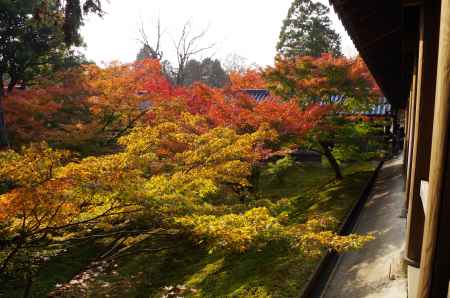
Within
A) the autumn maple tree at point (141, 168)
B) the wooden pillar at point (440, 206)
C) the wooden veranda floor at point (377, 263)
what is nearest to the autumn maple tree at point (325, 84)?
the autumn maple tree at point (141, 168)

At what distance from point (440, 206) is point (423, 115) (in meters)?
2.14

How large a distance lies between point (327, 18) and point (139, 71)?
24.6 metres

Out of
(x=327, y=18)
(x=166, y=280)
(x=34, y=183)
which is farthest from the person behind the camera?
(x=327, y=18)

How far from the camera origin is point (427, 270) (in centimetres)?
131

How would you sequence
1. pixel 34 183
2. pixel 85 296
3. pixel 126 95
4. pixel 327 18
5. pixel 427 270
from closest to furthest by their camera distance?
pixel 427 270, pixel 34 183, pixel 85 296, pixel 126 95, pixel 327 18

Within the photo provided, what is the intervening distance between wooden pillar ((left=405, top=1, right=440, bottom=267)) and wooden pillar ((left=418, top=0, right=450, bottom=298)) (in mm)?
1934

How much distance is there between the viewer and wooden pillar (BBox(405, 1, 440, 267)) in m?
3.02

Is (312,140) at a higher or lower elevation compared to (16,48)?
lower

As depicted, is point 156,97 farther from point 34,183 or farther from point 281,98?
point 34,183

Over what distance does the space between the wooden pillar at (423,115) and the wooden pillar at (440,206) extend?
6.35 ft

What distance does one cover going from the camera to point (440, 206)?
1.29 metres

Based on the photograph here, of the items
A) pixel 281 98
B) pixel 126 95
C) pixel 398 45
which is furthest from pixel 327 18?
pixel 398 45

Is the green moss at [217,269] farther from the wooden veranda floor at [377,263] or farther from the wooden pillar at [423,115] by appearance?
the wooden pillar at [423,115]

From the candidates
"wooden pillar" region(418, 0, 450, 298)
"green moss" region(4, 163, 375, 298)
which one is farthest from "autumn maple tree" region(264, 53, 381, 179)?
"wooden pillar" region(418, 0, 450, 298)
